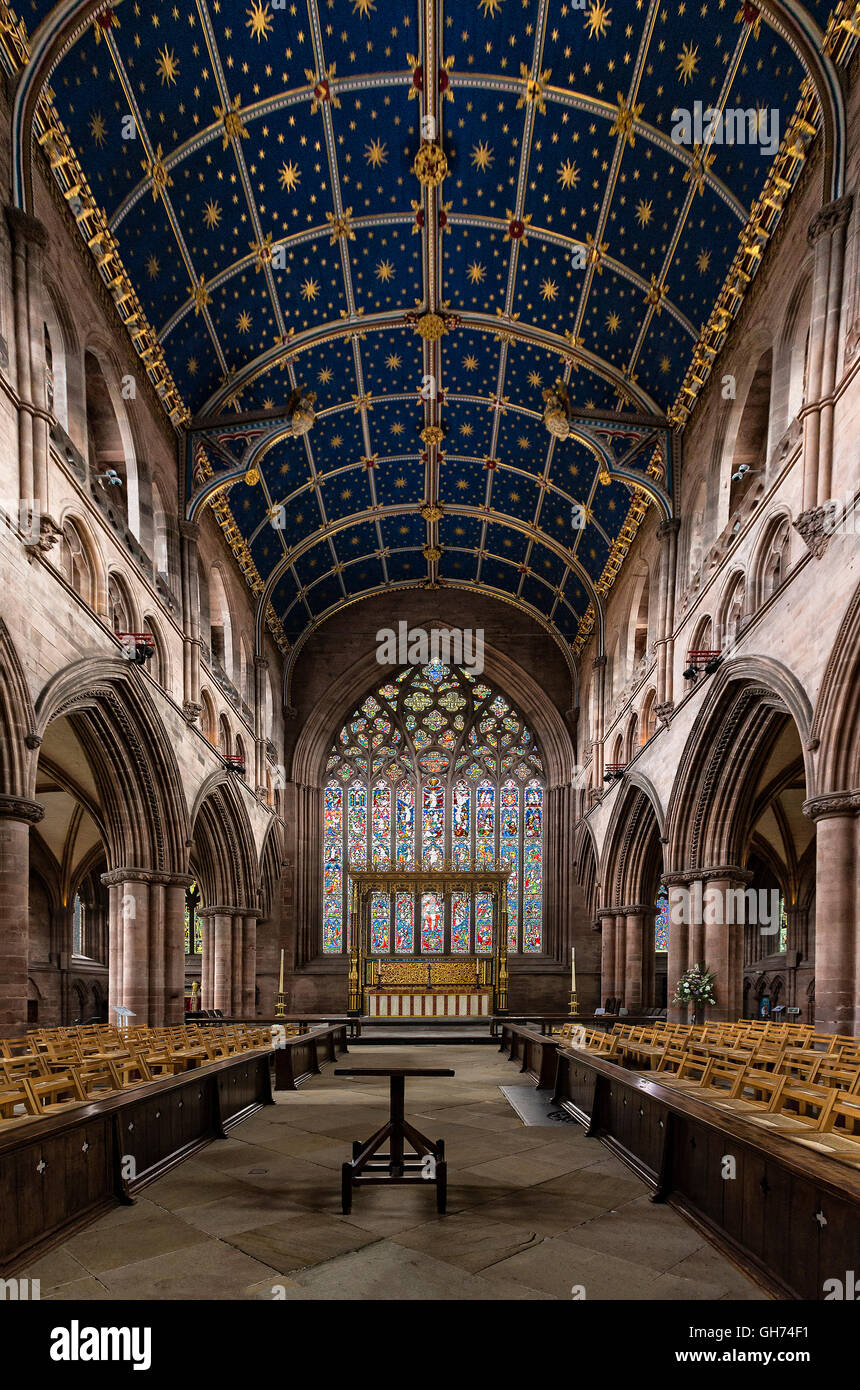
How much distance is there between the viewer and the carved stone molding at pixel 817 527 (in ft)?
34.3

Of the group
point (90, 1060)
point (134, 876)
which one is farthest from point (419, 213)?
point (90, 1060)

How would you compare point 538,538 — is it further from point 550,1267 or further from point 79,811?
point 550,1267

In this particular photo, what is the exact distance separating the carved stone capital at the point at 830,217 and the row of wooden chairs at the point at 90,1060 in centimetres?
1127

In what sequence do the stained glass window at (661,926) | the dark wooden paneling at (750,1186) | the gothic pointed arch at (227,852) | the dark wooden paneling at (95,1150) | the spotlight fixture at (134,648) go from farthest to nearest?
1. the stained glass window at (661,926)
2. the gothic pointed arch at (227,852)
3. the spotlight fixture at (134,648)
4. the dark wooden paneling at (95,1150)
5. the dark wooden paneling at (750,1186)

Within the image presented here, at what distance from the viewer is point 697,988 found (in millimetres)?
15445

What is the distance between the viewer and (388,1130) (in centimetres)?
695

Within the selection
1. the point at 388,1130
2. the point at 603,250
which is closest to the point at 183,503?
the point at 603,250

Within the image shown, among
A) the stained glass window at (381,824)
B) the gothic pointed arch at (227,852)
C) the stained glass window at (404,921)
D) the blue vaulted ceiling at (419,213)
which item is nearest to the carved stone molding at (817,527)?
the blue vaulted ceiling at (419,213)

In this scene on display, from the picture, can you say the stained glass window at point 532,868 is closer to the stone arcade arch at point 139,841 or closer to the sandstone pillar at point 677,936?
the sandstone pillar at point 677,936

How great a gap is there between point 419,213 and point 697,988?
13254 millimetres

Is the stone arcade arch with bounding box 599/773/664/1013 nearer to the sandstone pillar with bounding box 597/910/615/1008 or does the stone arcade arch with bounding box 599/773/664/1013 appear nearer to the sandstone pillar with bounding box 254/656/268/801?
the sandstone pillar with bounding box 597/910/615/1008

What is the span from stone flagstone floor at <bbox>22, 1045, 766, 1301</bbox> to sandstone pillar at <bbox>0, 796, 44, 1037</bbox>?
2969 millimetres

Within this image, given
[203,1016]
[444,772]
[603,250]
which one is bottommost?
[203,1016]

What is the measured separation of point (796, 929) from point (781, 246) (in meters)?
17.4
